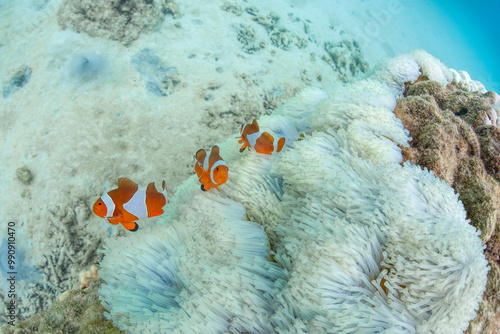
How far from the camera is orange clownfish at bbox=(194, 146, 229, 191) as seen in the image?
1.53 metres

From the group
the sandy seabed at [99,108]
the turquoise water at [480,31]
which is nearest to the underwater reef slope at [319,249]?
the sandy seabed at [99,108]

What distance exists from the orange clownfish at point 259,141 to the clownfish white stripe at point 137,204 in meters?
0.66

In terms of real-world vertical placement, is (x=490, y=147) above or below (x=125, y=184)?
above

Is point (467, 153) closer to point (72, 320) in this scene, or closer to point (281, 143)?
point (281, 143)

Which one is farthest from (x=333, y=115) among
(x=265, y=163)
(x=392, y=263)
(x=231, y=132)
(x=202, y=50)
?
(x=202, y=50)

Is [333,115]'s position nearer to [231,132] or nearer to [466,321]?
[466,321]

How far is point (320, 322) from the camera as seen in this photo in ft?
3.28

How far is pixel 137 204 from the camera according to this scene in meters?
1.53

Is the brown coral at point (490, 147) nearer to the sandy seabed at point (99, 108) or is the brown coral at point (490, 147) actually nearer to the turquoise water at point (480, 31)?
the sandy seabed at point (99, 108)

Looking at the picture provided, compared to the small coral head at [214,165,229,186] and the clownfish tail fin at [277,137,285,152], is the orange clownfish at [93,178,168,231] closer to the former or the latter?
the small coral head at [214,165,229,186]

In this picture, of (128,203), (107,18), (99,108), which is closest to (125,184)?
(128,203)

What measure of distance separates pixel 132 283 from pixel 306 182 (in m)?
0.96

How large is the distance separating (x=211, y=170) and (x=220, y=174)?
2.1 inches

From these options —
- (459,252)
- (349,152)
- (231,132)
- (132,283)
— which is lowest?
(231,132)
